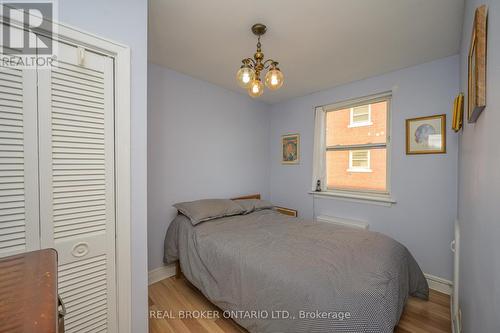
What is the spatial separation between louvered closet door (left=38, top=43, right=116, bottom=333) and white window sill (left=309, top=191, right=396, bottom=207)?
107 inches

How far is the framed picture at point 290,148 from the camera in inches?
138

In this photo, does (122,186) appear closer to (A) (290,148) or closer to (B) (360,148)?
(A) (290,148)

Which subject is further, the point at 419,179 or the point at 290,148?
the point at 290,148

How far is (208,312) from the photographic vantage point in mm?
1930

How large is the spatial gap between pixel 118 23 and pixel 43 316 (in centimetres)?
152

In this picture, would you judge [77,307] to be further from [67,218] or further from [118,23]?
[118,23]

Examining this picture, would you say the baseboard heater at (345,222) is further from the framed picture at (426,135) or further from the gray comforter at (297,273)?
the framed picture at (426,135)

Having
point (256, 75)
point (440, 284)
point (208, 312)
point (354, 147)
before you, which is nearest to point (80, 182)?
point (256, 75)

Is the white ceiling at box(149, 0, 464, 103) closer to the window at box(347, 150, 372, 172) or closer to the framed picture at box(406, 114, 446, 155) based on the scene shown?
the framed picture at box(406, 114, 446, 155)

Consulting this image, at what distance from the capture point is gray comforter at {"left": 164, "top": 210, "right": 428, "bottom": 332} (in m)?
1.18

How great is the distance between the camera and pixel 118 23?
4.19 feet

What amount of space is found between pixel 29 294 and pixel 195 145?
2467 mm

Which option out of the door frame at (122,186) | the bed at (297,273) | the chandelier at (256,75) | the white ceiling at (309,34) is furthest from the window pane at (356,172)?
the door frame at (122,186)

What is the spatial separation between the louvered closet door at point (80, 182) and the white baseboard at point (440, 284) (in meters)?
3.05
